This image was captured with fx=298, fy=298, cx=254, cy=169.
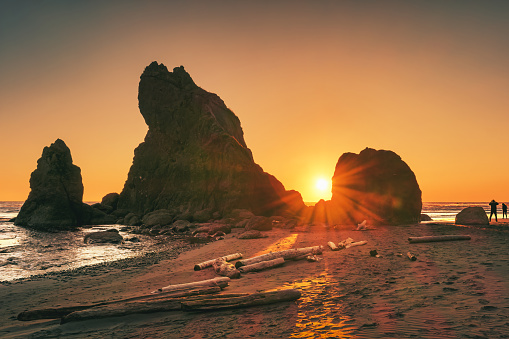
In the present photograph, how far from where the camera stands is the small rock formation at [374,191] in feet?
88.3

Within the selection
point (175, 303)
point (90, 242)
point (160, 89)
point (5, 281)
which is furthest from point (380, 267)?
point (160, 89)

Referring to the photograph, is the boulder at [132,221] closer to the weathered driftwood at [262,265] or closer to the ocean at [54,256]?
the ocean at [54,256]

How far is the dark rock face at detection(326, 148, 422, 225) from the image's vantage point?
2692 centimetres

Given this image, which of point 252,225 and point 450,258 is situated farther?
point 252,225

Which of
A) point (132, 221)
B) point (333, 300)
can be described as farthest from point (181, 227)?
point (333, 300)

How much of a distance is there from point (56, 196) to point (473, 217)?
51.0 m

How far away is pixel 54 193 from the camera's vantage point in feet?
145

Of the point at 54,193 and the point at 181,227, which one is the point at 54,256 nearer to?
the point at 181,227

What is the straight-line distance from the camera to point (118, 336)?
18.9ft

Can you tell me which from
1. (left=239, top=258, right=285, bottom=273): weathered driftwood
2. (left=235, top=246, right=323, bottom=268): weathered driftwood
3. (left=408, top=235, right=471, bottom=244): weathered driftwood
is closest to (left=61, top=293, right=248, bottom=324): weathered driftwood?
(left=239, top=258, right=285, bottom=273): weathered driftwood

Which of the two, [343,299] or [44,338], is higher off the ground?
[343,299]

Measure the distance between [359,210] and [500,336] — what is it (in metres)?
24.3

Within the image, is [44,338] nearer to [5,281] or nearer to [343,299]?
[343,299]

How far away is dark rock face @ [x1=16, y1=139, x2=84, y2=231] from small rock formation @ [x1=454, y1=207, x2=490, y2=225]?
4661 centimetres
